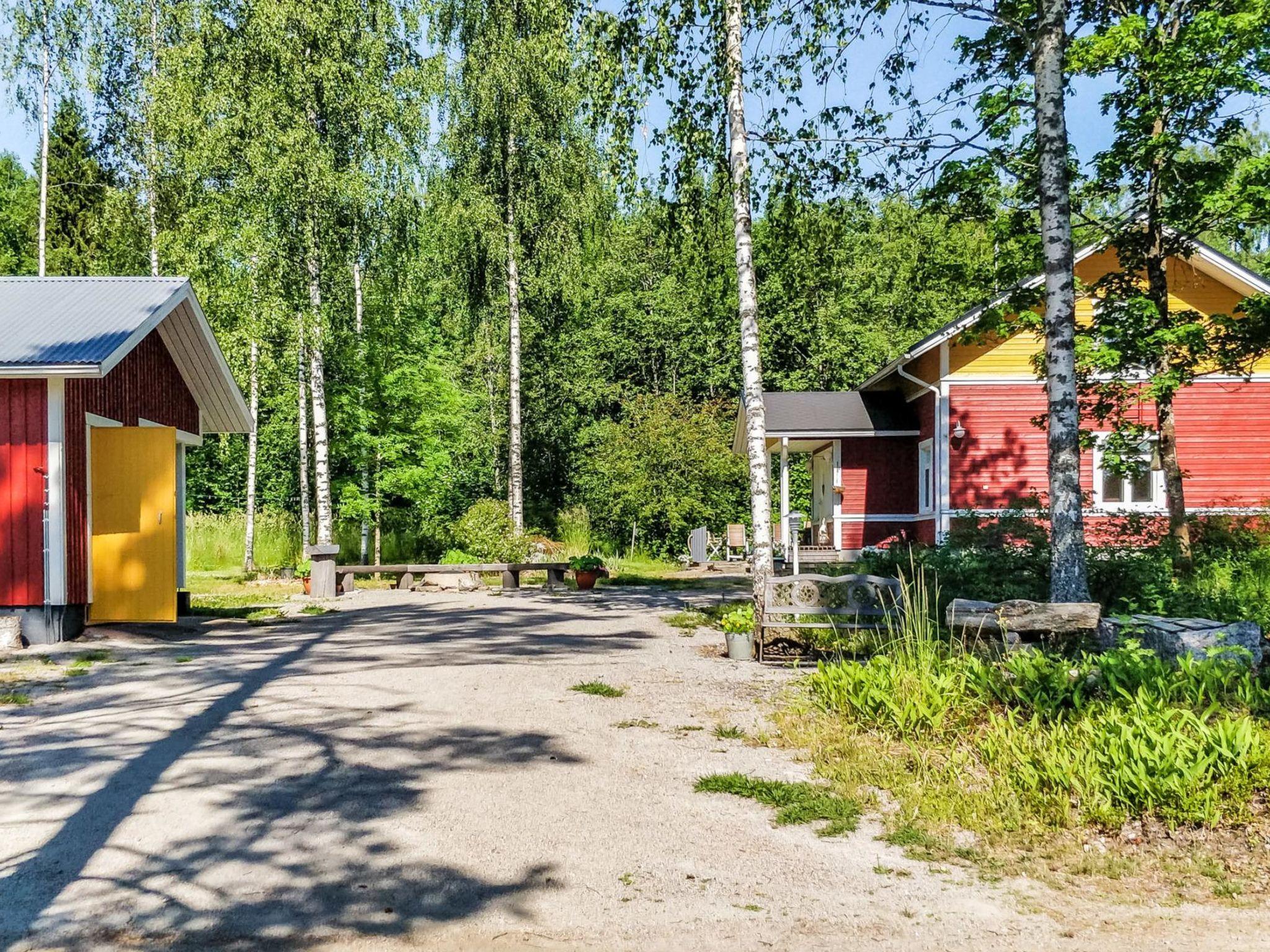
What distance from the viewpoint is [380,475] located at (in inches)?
945

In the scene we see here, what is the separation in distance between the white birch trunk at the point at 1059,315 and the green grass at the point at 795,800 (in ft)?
13.4

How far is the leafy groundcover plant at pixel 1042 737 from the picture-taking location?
457 centimetres

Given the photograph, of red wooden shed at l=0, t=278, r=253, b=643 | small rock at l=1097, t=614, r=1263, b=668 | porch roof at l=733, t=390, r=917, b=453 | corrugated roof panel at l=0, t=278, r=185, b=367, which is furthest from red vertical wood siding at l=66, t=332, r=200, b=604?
porch roof at l=733, t=390, r=917, b=453

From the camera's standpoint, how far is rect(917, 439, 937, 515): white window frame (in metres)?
19.2

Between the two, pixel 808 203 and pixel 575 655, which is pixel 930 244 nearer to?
pixel 808 203

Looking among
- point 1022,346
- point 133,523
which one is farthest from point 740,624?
point 1022,346

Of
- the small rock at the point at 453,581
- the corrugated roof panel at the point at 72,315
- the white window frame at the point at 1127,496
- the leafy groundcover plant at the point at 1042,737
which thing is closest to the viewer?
the leafy groundcover plant at the point at 1042,737

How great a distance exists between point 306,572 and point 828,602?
13454mm

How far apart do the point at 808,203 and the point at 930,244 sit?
101 inches

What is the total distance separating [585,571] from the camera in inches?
753

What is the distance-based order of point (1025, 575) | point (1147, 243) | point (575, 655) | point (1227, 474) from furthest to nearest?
point (1227, 474) → point (1147, 243) → point (1025, 575) → point (575, 655)

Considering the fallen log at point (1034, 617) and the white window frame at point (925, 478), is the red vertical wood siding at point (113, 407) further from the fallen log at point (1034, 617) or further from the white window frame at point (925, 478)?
the white window frame at point (925, 478)

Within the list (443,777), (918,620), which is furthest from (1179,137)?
(443,777)

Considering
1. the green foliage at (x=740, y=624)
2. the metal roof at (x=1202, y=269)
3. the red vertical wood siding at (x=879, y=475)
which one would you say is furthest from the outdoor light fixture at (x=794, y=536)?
the green foliage at (x=740, y=624)
